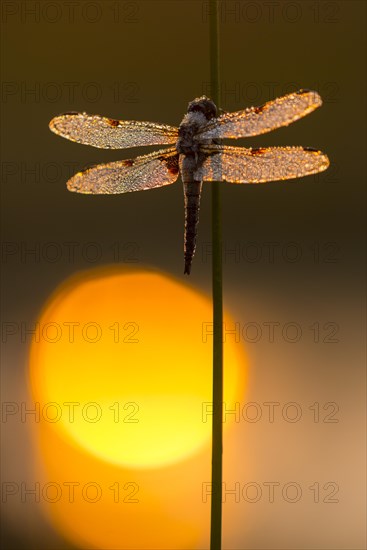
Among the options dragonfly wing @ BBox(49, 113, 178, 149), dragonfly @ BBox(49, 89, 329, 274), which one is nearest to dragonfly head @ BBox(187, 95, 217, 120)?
dragonfly @ BBox(49, 89, 329, 274)

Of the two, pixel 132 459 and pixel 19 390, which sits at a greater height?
pixel 19 390

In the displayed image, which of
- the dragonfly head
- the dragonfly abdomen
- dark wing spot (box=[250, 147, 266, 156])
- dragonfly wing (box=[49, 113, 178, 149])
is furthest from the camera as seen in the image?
dragonfly wing (box=[49, 113, 178, 149])

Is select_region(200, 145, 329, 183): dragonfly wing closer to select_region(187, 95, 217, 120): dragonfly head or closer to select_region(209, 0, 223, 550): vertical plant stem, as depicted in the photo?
select_region(187, 95, 217, 120): dragonfly head

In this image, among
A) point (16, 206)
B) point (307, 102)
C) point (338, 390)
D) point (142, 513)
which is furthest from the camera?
point (16, 206)

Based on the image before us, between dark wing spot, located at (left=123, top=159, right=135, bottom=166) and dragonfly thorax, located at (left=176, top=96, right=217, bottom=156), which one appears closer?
dragonfly thorax, located at (left=176, top=96, right=217, bottom=156)

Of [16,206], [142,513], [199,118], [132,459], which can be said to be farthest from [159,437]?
[199,118]

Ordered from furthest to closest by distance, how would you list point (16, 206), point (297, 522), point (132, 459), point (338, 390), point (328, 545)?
1. point (16, 206)
2. point (338, 390)
3. point (132, 459)
4. point (297, 522)
5. point (328, 545)

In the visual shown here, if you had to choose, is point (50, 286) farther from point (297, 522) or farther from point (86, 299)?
point (297, 522)

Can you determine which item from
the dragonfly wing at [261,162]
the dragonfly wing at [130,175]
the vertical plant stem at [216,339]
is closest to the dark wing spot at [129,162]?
the dragonfly wing at [130,175]
